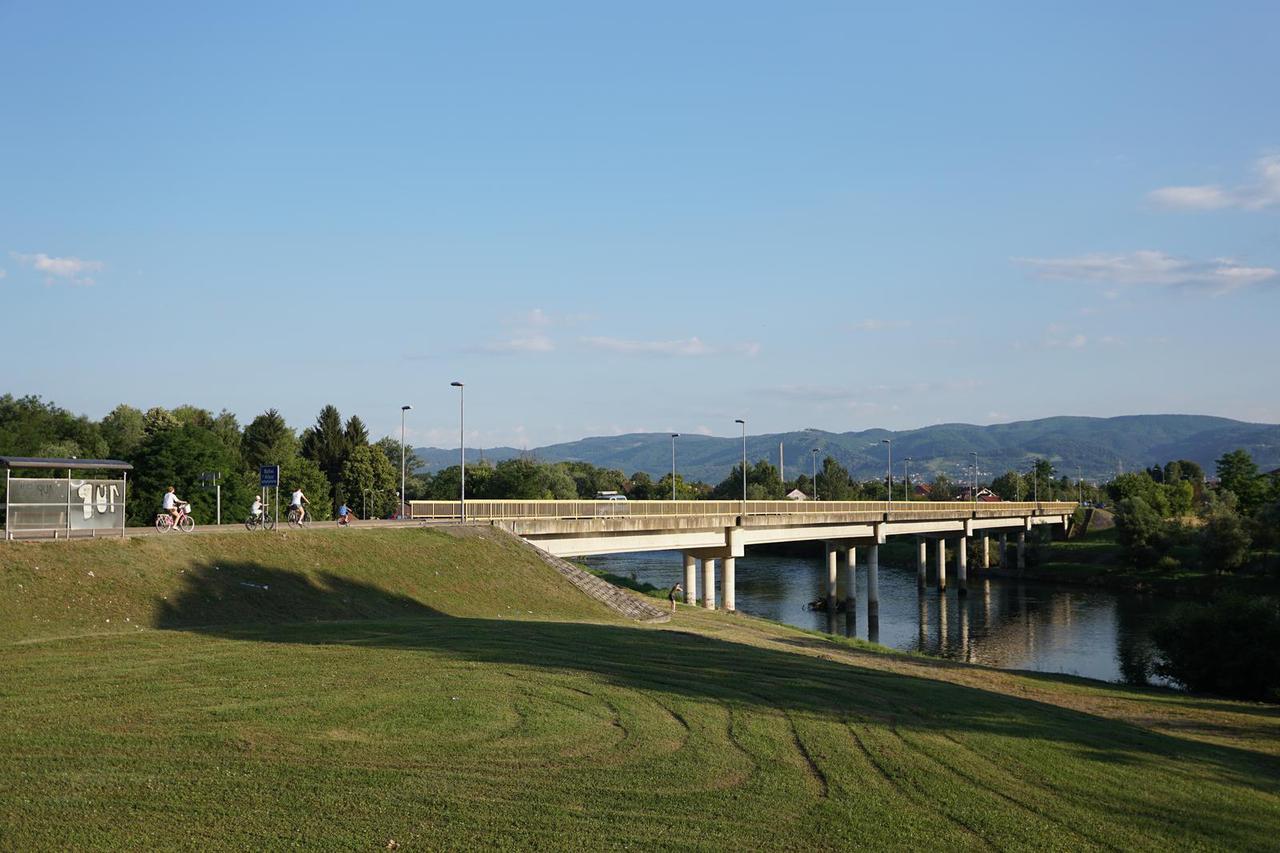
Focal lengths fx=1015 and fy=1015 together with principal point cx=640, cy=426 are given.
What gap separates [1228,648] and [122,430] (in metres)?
106

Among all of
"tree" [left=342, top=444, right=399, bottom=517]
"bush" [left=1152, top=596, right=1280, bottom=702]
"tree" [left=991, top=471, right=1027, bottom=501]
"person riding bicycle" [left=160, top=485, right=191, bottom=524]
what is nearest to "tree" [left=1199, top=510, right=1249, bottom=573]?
"bush" [left=1152, top=596, right=1280, bottom=702]

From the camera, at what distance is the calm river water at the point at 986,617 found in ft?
184

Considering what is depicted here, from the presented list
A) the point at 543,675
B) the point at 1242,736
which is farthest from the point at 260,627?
the point at 1242,736

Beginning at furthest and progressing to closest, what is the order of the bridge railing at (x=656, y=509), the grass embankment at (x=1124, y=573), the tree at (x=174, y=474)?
the grass embankment at (x=1124, y=573) < the tree at (x=174, y=474) < the bridge railing at (x=656, y=509)

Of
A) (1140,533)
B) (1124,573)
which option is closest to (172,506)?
(1124,573)

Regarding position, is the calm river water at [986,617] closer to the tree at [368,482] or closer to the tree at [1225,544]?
the tree at [1225,544]

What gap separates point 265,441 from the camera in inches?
4574

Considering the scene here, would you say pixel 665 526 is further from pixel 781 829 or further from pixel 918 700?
pixel 781 829

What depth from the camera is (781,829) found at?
12906 mm

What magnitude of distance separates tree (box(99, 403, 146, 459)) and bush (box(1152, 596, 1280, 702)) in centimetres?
8657

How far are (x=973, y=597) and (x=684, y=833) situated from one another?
92.0 metres

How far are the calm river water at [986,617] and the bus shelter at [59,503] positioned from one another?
40.1m

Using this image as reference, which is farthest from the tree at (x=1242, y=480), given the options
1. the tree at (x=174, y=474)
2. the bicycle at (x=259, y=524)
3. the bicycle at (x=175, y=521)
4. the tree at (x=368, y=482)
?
the bicycle at (x=175, y=521)

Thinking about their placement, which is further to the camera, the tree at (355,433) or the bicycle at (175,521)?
the tree at (355,433)
